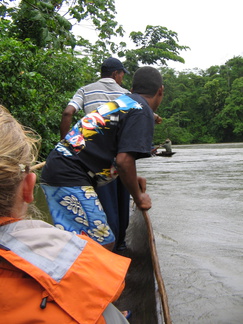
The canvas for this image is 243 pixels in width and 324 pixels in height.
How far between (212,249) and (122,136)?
8.20ft

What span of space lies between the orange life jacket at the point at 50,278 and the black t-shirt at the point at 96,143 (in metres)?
0.97

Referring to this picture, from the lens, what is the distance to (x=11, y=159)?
36.8 inches

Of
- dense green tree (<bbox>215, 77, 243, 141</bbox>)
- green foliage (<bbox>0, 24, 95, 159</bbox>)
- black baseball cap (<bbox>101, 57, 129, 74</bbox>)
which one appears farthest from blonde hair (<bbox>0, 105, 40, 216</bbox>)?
dense green tree (<bbox>215, 77, 243, 141</bbox>)

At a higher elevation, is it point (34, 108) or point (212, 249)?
point (34, 108)

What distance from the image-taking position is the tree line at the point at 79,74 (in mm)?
3503

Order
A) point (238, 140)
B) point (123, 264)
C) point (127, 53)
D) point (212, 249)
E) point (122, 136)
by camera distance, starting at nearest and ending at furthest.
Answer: point (123, 264)
point (122, 136)
point (212, 249)
point (127, 53)
point (238, 140)

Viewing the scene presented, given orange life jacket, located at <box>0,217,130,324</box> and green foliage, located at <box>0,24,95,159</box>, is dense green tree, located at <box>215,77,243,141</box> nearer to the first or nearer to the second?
green foliage, located at <box>0,24,95,159</box>

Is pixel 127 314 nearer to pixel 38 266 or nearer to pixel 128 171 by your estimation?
pixel 128 171

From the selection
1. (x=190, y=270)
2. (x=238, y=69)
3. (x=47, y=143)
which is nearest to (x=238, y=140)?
(x=238, y=69)

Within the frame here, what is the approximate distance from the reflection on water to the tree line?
2.15 m

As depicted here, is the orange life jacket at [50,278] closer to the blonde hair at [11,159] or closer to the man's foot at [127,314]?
the blonde hair at [11,159]

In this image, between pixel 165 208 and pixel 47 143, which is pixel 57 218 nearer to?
pixel 165 208

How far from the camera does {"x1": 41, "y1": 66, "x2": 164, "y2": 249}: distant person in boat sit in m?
1.94

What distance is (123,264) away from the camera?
3.53ft
